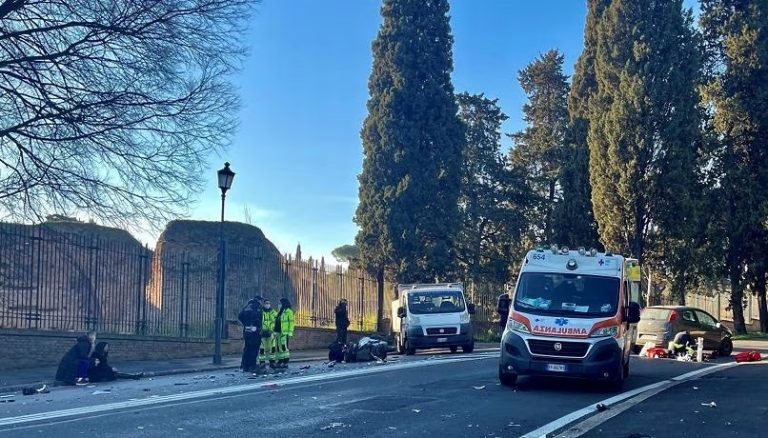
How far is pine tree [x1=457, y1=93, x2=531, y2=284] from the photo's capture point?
42656 mm

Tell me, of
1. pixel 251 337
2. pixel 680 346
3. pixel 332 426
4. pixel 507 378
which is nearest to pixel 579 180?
pixel 680 346

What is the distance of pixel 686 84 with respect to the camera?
3538cm

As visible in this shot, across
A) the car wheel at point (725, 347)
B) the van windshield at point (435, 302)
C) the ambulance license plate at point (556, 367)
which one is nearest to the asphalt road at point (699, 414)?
the ambulance license plate at point (556, 367)

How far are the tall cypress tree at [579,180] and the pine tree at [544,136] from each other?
1.36 m

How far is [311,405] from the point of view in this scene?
11977mm

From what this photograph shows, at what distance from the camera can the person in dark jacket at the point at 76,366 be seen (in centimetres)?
1622

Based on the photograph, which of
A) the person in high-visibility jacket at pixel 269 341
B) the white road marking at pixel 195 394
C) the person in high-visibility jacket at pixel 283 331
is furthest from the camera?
the person in high-visibility jacket at pixel 283 331

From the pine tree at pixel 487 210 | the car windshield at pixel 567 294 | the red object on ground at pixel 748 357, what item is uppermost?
the pine tree at pixel 487 210

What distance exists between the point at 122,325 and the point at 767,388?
14549 mm

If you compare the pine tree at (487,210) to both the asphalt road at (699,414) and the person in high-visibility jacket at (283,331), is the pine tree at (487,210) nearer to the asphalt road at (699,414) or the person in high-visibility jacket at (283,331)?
the person in high-visibility jacket at (283,331)

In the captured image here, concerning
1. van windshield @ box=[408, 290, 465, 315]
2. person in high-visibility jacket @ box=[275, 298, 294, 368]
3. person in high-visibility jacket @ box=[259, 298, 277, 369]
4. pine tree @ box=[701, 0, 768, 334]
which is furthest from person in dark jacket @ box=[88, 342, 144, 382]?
pine tree @ box=[701, 0, 768, 334]

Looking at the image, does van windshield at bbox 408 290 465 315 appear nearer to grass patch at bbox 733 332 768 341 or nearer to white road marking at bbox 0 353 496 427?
white road marking at bbox 0 353 496 427

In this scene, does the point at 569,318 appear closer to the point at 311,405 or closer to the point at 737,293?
the point at 311,405

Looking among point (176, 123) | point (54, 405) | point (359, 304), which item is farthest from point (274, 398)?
point (359, 304)
